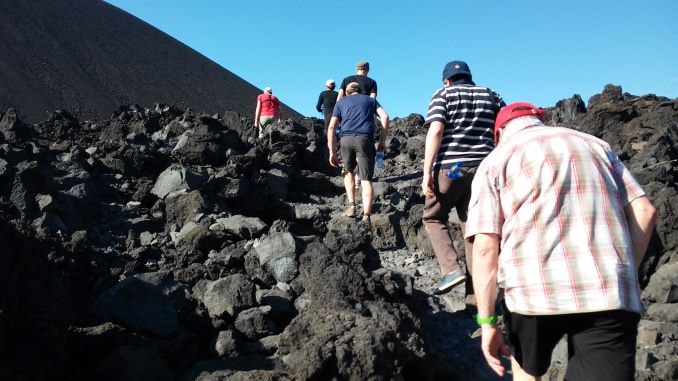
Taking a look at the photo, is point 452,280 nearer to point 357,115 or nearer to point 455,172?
point 455,172

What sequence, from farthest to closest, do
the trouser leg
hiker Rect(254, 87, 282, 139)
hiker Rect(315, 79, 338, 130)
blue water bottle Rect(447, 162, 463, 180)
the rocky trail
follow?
1. hiker Rect(254, 87, 282, 139)
2. hiker Rect(315, 79, 338, 130)
3. the trouser leg
4. blue water bottle Rect(447, 162, 463, 180)
5. the rocky trail

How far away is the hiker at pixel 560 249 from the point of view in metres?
2.09

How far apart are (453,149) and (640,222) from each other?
2.12 meters

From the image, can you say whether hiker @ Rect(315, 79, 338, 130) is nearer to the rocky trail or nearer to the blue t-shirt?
the rocky trail

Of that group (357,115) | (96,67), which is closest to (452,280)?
(357,115)

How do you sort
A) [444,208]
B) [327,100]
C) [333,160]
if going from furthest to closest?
[327,100], [333,160], [444,208]

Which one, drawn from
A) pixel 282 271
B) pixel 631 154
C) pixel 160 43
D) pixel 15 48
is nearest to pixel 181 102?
pixel 15 48

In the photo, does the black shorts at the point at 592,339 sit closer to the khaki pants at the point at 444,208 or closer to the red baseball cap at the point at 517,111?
the red baseball cap at the point at 517,111

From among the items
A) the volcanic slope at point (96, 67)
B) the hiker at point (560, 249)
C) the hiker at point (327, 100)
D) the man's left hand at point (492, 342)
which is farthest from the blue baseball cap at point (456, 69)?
the volcanic slope at point (96, 67)

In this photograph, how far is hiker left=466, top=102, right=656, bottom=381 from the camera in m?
2.09

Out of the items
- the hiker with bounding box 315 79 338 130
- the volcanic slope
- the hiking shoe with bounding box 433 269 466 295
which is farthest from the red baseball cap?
the volcanic slope

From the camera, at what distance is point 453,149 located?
14.1ft

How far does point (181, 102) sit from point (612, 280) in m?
33.2

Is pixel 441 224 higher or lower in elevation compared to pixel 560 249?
higher
